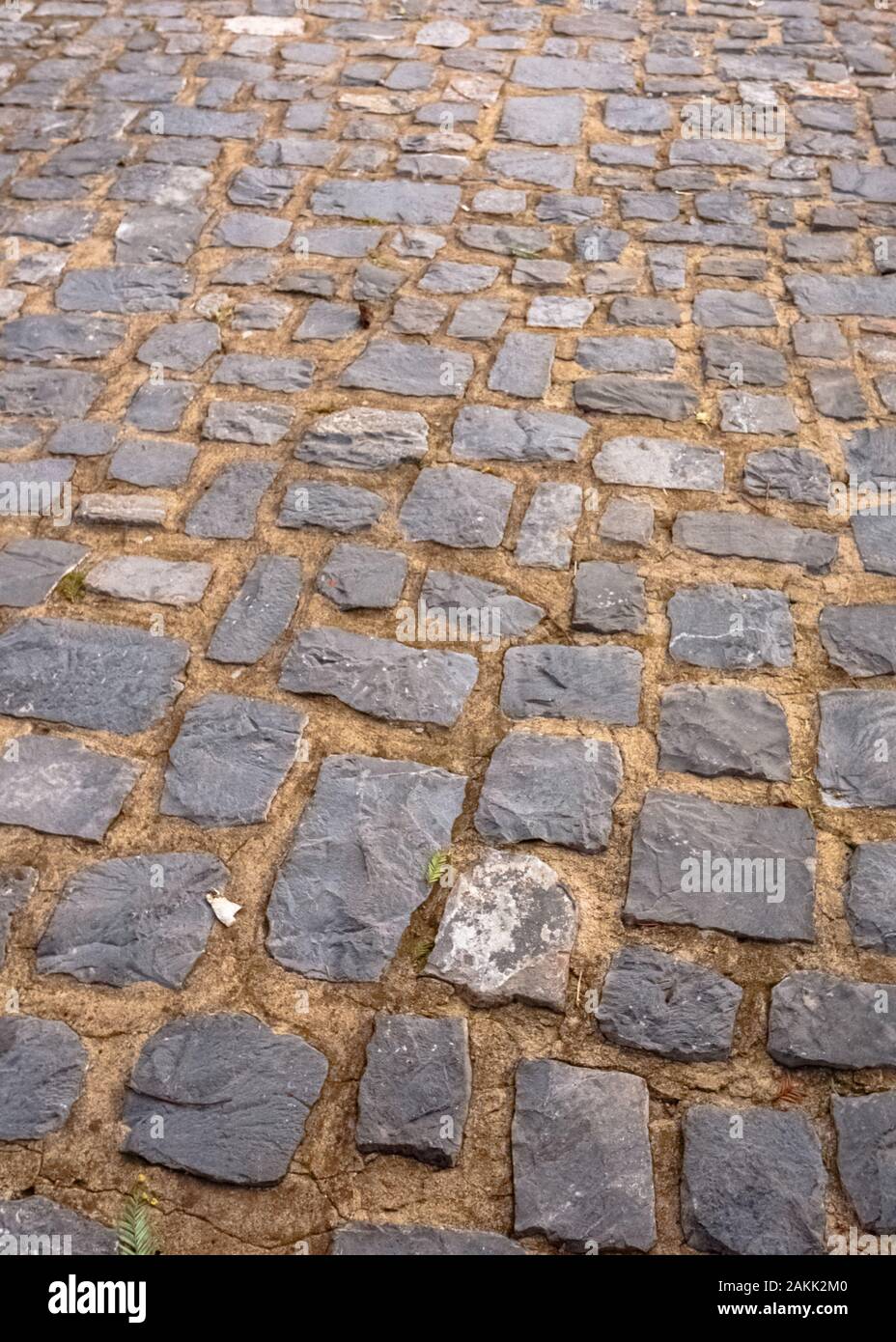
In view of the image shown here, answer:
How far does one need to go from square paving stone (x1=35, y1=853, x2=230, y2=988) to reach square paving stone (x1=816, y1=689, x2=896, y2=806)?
1477 millimetres

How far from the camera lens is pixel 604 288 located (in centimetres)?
479

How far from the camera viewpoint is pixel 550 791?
296 cm

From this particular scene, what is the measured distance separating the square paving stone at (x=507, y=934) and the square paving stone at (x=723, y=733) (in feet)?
1.61

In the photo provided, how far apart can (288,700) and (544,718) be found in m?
0.66

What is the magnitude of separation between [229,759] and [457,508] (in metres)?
1.17

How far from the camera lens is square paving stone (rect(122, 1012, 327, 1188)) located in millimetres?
2338

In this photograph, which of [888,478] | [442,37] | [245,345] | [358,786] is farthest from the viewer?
[442,37]

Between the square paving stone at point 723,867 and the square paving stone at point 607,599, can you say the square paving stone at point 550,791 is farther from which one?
the square paving stone at point 607,599

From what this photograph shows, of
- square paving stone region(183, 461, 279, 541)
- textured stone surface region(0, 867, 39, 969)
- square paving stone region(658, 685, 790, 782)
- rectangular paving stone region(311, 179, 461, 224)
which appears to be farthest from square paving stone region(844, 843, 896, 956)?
rectangular paving stone region(311, 179, 461, 224)

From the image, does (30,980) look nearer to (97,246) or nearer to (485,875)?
(485,875)

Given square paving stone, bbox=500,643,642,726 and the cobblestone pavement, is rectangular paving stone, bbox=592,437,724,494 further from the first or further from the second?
square paving stone, bbox=500,643,642,726

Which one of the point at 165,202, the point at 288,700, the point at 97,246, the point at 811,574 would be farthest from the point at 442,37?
the point at 288,700

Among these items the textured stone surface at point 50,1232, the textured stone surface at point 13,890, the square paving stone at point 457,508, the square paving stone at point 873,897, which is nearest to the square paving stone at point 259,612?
the square paving stone at point 457,508

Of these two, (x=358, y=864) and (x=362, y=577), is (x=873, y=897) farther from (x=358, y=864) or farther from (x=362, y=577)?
(x=362, y=577)
